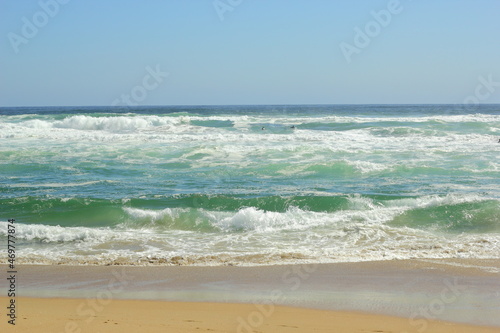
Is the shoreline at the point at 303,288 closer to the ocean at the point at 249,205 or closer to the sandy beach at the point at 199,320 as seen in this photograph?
the sandy beach at the point at 199,320

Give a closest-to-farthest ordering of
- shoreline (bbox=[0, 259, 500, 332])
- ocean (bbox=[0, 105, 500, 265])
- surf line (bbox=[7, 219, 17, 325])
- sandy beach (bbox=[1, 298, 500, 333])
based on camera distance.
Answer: sandy beach (bbox=[1, 298, 500, 333]) < surf line (bbox=[7, 219, 17, 325]) < shoreline (bbox=[0, 259, 500, 332]) < ocean (bbox=[0, 105, 500, 265])

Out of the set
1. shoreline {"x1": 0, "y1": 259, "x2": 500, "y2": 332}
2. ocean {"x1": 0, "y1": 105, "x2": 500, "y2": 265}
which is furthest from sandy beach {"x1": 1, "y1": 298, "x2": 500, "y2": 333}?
ocean {"x1": 0, "y1": 105, "x2": 500, "y2": 265}

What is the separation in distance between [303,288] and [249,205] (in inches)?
198

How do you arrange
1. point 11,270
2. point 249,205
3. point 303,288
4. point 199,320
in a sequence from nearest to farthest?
1. point 199,320
2. point 303,288
3. point 11,270
4. point 249,205

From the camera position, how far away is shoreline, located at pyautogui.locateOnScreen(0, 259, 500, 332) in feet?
17.3

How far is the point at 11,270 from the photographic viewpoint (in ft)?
22.7

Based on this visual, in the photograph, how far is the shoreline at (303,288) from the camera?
17.3 feet

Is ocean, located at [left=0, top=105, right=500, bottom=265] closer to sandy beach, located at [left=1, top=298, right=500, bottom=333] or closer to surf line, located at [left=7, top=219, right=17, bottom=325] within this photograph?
surf line, located at [left=7, top=219, right=17, bottom=325]

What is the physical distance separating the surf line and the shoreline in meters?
0.08

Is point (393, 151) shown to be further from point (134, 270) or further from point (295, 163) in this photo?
point (134, 270)

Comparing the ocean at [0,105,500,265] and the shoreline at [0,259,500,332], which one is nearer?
the shoreline at [0,259,500,332]

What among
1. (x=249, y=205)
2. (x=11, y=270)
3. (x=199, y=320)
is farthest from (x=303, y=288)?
(x=249, y=205)

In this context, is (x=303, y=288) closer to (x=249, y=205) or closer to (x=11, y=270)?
(x=11, y=270)

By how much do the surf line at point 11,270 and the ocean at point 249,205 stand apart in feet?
0.37
